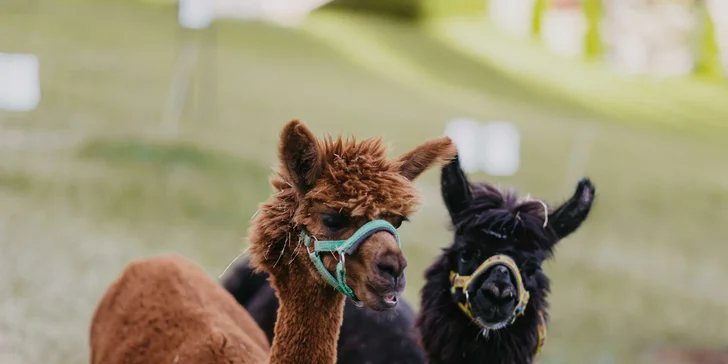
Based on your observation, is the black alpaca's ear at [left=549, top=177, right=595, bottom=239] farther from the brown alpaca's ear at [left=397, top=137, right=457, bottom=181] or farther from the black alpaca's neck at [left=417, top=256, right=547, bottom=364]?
the brown alpaca's ear at [left=397, top=137, right=457, bottom=181]

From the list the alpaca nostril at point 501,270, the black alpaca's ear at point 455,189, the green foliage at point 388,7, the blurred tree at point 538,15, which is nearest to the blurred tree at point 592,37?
the blurred tree at point 538,15

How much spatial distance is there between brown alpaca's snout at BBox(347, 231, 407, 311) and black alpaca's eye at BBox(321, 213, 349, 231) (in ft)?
0.37

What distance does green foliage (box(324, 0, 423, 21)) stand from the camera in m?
19.4

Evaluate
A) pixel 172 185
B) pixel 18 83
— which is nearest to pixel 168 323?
pixel 172 185

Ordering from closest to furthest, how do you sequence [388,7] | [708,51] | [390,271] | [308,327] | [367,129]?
[390,271]
[308,327]
[367,129]
[708,51]
[388,7]

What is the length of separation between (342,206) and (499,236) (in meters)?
0.99

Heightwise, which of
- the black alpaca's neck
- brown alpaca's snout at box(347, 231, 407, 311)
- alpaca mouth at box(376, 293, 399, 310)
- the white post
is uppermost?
brown alpaca's snout at box(347, 231, 407, 311)

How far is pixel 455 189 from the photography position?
10.3ft

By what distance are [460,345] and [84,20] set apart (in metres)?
11.7

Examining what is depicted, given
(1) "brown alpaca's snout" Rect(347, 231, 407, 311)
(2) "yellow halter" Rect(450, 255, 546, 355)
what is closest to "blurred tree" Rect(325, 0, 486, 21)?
(2) "yellow halter" Rect(450, 255, 546, 355)

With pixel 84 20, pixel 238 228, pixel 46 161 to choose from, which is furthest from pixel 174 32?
pixel 238 228

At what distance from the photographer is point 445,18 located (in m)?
21.1

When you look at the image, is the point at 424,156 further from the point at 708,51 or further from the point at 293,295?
the point at 708,51

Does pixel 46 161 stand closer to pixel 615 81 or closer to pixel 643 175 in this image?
pixel 643 175
